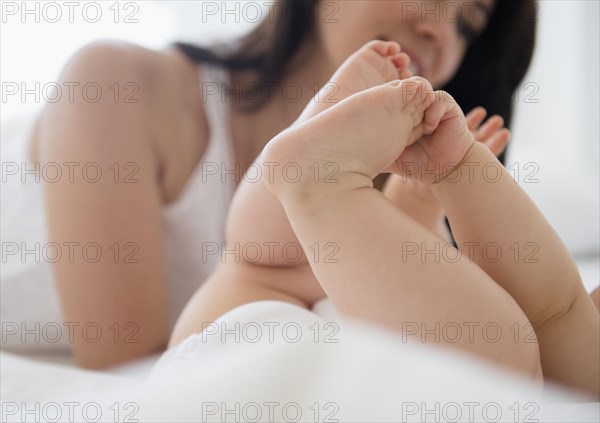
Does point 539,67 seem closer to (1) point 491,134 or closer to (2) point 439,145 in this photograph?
(1) point 491,134

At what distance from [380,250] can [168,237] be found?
0.70 m

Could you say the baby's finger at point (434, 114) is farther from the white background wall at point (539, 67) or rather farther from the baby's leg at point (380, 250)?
the white background wall at point (539, 67)

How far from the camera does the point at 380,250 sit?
454 millimetres

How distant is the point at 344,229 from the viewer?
454 millimetres

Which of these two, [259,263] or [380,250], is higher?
[380,250]

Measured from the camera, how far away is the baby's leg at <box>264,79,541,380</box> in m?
0.45

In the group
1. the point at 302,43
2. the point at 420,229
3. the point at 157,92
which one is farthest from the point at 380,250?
the point at 302,43

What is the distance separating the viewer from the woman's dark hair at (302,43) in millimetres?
1126

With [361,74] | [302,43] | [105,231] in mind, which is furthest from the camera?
[302,43]

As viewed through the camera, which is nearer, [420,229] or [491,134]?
[420,229]

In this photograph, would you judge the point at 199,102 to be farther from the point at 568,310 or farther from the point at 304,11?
the point at 568,310

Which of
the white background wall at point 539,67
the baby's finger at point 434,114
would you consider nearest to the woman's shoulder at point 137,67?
the white background wall at point 539,67

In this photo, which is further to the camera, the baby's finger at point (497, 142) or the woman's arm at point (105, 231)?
the woman's arm at point (105, 231)

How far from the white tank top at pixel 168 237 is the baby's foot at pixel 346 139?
612mm
